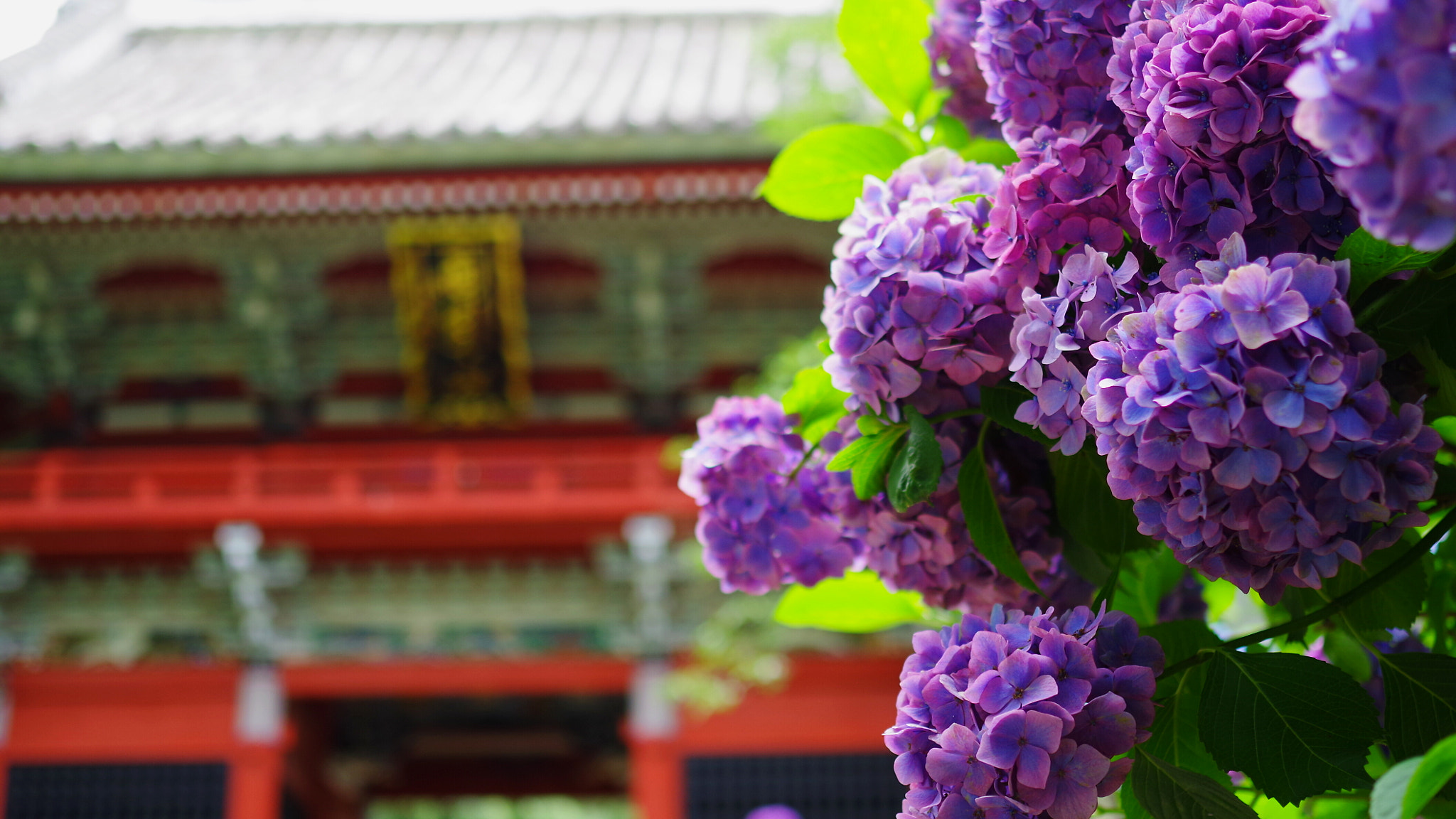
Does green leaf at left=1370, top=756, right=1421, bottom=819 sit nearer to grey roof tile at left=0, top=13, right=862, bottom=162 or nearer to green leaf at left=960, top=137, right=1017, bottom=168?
green leaf at left=960, top=137, right=1017, bottom=168

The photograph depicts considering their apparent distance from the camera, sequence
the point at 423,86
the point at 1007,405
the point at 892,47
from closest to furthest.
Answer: the point at 1007,405 < the point at 892,47 < the point at 423,86

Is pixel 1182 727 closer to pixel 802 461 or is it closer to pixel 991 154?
pixel 802 461

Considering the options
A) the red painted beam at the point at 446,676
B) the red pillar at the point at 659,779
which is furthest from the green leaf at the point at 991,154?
the red painted beam at the point at 446,676

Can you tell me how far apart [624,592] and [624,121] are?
2219 mm

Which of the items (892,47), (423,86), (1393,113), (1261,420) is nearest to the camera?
(1393,113)

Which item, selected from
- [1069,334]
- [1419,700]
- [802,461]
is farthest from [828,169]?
[1419,700]

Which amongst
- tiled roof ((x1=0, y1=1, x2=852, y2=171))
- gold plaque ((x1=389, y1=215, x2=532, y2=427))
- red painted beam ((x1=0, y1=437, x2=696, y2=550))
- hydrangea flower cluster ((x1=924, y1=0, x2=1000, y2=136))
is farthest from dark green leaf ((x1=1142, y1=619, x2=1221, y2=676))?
gold plaque ((x1=389, y1=215, x2=532, y2=427))

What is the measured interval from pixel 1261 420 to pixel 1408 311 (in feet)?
0.46

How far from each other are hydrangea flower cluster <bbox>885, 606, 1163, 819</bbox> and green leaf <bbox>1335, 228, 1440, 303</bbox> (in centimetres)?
25

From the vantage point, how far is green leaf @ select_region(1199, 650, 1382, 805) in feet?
2.58

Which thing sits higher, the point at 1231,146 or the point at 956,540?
the point at 1231,146

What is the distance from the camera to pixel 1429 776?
0.58 metres

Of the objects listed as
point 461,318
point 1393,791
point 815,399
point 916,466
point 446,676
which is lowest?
point 1393,791

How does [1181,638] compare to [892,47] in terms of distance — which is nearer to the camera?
[1181,638]
